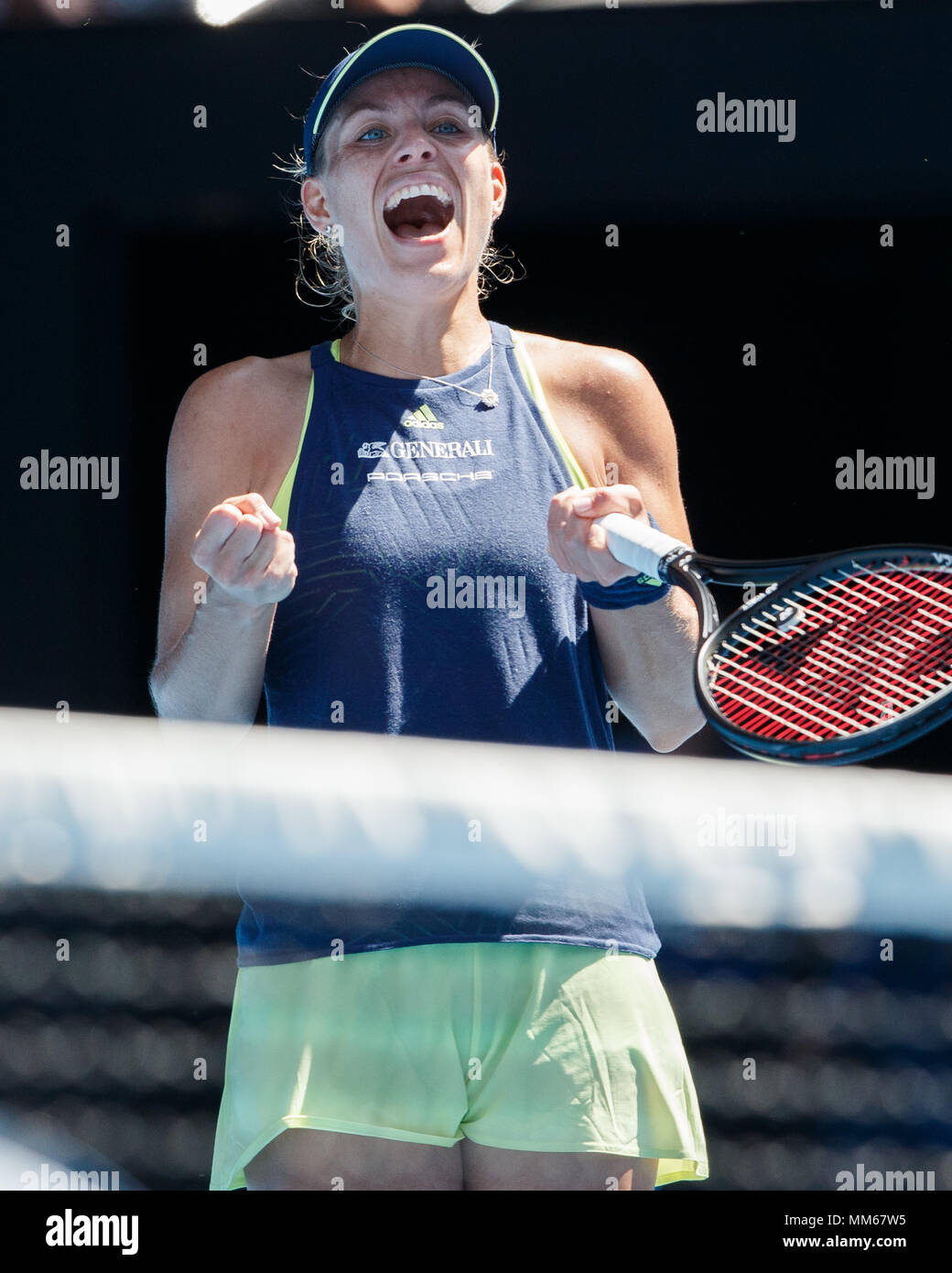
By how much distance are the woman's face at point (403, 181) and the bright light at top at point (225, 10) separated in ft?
4.00

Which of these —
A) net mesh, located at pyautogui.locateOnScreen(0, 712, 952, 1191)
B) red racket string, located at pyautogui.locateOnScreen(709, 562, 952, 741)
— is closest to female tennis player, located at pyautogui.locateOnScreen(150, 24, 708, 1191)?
red racket string, located at pyautogui.locateOnScreen(709, 562, 952, 741)

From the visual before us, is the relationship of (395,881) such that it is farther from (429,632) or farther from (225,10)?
(225,10)

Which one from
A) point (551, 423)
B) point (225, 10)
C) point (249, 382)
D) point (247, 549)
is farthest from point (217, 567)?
point (225, 10)

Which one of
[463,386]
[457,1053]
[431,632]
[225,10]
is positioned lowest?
[457,1053]

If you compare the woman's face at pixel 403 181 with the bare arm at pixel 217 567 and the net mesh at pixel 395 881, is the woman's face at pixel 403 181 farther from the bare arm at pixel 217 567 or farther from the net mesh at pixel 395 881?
the net mesh at pixel 395 881

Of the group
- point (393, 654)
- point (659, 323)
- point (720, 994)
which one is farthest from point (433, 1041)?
point (659, 323)

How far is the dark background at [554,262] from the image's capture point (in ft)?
9.37

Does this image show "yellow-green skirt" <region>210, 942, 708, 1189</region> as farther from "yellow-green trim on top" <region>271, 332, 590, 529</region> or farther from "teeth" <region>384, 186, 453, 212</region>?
"teeth" <region>384, 186, 453, 212</region>

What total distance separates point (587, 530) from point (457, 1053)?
0.45 m

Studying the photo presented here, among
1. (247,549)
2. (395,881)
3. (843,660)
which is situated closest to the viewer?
(247,549)

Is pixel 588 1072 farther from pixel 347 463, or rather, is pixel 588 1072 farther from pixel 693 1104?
pixel 347 463

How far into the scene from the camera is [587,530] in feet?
4.85

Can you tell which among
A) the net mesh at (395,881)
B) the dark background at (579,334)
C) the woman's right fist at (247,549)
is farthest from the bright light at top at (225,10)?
the woman's right fist at (247,549)
